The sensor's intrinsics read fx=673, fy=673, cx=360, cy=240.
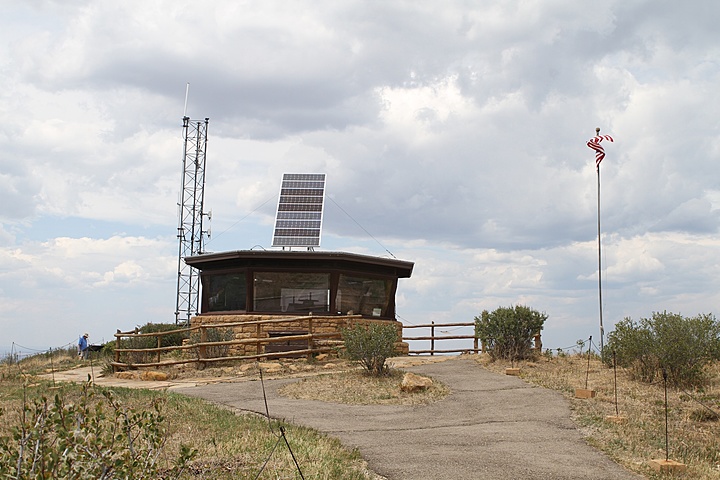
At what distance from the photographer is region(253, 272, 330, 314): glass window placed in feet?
72.9

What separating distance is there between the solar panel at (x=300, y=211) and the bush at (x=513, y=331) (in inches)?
284

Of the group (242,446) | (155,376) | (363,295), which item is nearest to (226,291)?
(363,295)

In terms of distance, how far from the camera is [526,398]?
12.8m

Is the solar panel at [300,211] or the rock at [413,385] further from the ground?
the solar panel at [300,211]

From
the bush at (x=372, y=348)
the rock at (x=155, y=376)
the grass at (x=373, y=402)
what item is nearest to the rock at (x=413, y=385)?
the grass at (x=373, y=402)

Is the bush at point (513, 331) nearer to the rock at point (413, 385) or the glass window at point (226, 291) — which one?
the rock at point (413, 385)

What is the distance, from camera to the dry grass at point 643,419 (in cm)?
851

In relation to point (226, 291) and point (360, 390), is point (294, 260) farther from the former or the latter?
point (360, 390)

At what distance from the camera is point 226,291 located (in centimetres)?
2328

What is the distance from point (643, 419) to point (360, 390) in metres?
5.71

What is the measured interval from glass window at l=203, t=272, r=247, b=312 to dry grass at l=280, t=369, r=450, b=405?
733 centimetres

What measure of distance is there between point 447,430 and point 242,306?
44.5 ft

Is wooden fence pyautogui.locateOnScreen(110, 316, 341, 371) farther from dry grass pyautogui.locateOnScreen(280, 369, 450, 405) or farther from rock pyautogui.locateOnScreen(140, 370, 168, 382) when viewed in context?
dry grass pyautogui.locateOnScreen(280, 369, 450, 405)

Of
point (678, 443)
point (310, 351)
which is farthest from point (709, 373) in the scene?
point (310, 351)
